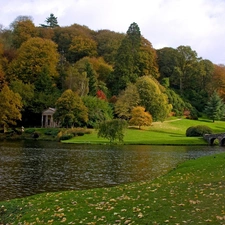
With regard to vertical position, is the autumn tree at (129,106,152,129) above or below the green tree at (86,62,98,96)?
below

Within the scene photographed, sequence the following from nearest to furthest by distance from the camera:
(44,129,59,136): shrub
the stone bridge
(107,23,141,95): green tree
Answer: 1. the stone bridge
2. (44,129,59,136): shrub
3. (107,23,141,95): green tree

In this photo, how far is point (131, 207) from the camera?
12859 millimetres

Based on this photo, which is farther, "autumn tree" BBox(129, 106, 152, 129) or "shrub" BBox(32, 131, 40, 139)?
"autumn tree" BBox(129, 106, 152, 129)

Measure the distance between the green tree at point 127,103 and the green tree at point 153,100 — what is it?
174 cm

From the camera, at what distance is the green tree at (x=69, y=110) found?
257 feet

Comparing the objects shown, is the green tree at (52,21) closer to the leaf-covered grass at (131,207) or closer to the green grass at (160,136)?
the green grass at (160,136)

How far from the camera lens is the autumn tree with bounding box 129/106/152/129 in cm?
8438

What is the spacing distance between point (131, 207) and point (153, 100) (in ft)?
260

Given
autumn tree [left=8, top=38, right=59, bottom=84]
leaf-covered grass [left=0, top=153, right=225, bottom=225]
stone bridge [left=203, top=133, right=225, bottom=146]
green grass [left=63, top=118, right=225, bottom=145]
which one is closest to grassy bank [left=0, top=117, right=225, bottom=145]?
green grass [left=63, top=118, right=225, bottom=145]

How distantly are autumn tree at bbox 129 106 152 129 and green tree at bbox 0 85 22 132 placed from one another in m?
27.5

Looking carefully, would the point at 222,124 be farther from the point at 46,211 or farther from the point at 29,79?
Answer: the point at 46,211

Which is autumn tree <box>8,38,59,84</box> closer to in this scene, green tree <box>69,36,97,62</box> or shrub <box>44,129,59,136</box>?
green tree <box>69,36,97,62</box>

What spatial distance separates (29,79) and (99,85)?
21483 mm

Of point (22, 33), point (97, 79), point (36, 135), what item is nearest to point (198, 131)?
point (36, 135)
